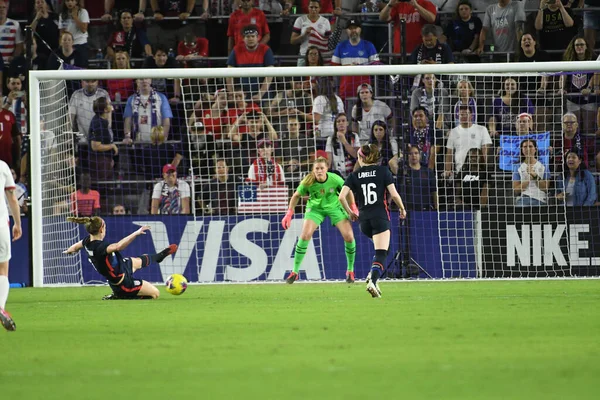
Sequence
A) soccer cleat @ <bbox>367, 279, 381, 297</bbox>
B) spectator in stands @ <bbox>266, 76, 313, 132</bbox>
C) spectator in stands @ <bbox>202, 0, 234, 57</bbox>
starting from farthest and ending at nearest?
spectator in stands @ <bbox>202, 0, 234, 57</bbox>
spectator in stands @ <bbox>266, 76, 313, 132</bbox>
soccer cleat @ <bbox>367, 279, 381, 297</bbox>

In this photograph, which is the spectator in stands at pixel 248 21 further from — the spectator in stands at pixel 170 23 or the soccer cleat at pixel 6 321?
the soccer cleat at pixel 6 321

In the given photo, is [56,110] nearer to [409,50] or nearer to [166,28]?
[166,28]

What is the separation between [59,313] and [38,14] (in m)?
11.0

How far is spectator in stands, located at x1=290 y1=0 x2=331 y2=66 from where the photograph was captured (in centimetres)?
2102

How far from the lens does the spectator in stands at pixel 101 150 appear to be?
18.9m

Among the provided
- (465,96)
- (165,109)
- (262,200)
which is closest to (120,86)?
(165,109)

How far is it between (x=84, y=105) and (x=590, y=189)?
30.7 ft

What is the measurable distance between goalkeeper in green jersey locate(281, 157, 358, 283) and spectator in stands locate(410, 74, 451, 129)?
2671 mm

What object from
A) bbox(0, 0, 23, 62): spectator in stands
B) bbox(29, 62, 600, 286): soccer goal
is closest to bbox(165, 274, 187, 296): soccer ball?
bbox(29, 62, 600, 286): soccer goal

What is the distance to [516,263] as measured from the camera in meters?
17.9

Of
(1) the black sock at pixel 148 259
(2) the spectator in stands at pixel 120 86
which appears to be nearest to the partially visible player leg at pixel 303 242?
(1) the black sock at pixel 148 259

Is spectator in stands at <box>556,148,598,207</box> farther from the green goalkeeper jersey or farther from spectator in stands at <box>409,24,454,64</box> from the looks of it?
the green goalkeeper jersey

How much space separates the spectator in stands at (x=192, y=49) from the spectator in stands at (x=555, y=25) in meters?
6.70

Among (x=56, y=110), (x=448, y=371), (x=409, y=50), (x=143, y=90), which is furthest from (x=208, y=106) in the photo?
(x=448, y=371)
